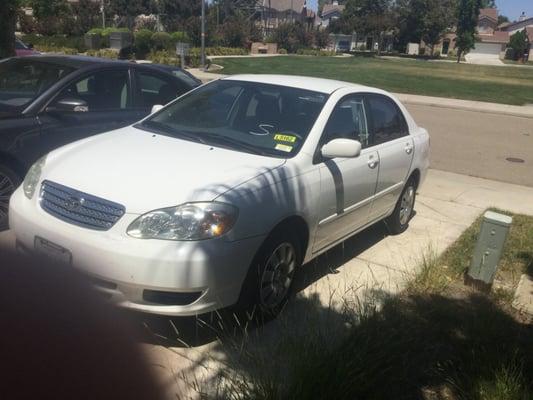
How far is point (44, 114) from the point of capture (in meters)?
5.09

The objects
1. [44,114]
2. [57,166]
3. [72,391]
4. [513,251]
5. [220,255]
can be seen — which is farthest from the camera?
[513,251]

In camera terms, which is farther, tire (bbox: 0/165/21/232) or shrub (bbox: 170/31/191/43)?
shrub (bbox: 170/31/191/43)

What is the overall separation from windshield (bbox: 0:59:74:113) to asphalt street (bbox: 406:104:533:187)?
22.0 ft

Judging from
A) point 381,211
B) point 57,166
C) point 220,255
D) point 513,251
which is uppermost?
point 57,166

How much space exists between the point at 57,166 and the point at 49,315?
3.29ft

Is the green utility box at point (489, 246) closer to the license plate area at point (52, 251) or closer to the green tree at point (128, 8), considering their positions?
the license plate area at point (52, 251)

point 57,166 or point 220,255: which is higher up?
point 57,166

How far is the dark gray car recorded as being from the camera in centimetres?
484

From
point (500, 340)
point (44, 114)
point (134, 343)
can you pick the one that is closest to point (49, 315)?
point (134, 343)

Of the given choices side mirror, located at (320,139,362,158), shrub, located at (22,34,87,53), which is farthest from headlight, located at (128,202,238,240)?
shrub, located at (22,34,87,53)

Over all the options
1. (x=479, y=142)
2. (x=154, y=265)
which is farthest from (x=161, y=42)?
(x=154, y=265)

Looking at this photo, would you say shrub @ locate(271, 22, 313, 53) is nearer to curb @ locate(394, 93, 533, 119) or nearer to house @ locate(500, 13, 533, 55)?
curb @ locate(394, 93, 533, 119)

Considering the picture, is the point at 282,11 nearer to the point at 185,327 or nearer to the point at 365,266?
the point at 365,266

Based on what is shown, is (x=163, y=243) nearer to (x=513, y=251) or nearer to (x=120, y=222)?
(x=120, y=222)
